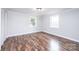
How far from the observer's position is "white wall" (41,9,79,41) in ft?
7.62

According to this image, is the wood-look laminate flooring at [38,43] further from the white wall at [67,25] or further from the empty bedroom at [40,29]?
the white wall at [67,25]

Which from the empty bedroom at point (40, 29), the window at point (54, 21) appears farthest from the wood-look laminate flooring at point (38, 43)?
the window at point (54, 21)

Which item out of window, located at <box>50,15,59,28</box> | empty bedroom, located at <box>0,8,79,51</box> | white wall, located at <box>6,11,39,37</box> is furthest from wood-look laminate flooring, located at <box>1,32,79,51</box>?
window, located at <box>50,15,59,28</box>

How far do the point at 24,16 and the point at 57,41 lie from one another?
119cm

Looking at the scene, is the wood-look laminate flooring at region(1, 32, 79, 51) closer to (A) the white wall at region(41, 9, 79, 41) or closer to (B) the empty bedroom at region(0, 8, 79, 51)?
(B) the empty bedroom at region(0, 8, 79, 51)

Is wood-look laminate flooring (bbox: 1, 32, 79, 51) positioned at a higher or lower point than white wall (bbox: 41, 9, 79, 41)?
lower

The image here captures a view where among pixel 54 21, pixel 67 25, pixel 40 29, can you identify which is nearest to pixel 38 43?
pixel 40 29

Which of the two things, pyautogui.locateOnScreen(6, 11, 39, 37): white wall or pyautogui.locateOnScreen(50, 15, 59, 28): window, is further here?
pyautogui.locateOnScreen(50, 15, 59, 28): window

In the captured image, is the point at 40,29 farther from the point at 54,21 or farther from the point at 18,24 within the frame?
the point at 18,24

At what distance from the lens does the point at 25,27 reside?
2.39m

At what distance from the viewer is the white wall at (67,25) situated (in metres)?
2.32
